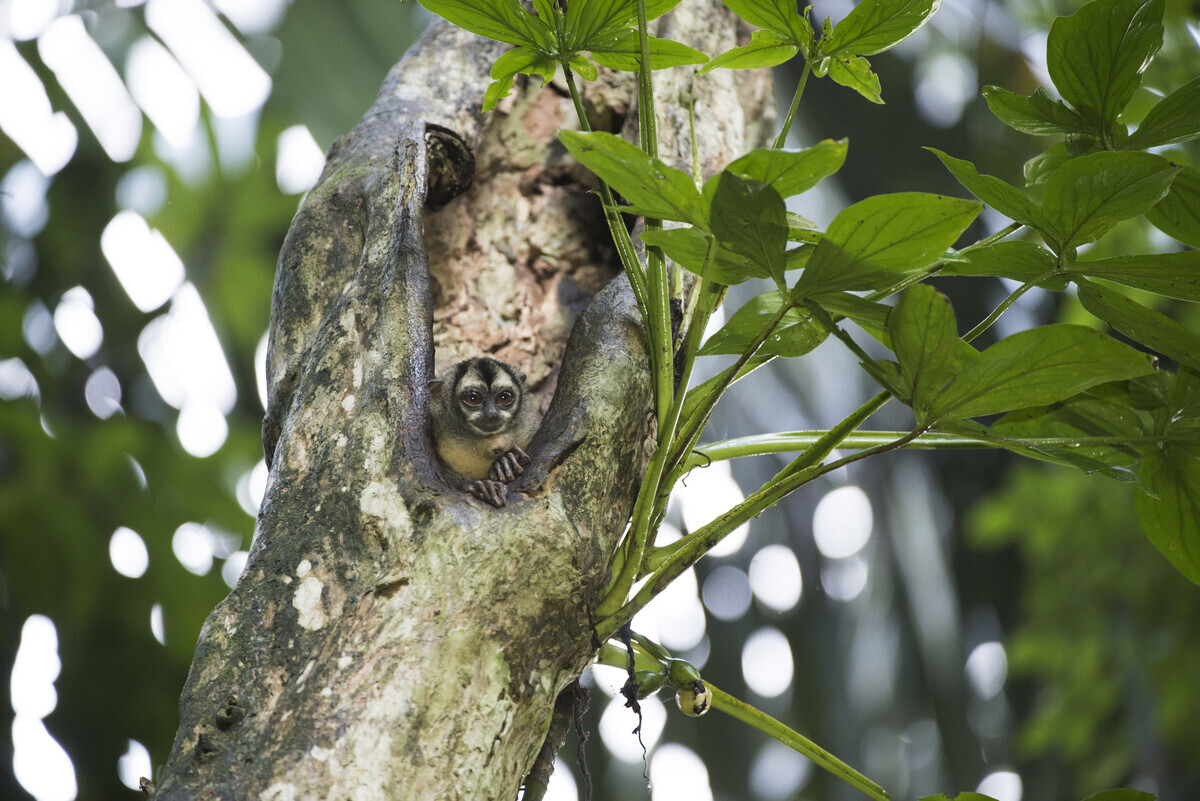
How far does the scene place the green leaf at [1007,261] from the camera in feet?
3.98

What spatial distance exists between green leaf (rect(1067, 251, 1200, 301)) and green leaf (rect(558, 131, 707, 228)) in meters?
0.56

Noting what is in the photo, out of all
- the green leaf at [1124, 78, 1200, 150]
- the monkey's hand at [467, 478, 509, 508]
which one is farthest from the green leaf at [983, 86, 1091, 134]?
the monkey's hand at [467, 478, 509, 508]

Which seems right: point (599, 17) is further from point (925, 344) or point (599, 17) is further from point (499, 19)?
point (925, 344)

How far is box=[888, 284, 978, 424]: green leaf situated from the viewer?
1035 millimetres

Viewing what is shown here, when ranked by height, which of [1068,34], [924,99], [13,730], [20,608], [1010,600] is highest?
[924,99]

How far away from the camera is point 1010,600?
4312 mm

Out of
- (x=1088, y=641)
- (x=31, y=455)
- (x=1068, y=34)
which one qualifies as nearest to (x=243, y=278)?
(x=31, y=455)

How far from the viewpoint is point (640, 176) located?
1.03m

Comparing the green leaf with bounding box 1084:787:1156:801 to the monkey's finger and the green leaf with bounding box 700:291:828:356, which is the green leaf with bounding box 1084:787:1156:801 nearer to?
the green leaf with bounding box 700:291:828:356

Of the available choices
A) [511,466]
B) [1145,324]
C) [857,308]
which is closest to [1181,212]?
[1145,324]

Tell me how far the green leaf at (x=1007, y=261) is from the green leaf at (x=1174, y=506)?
481mm

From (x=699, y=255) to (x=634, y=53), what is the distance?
0.44 metres

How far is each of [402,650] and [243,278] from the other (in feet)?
8.45

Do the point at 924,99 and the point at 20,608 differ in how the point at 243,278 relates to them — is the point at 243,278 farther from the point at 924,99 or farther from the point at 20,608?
the point at 924,99
